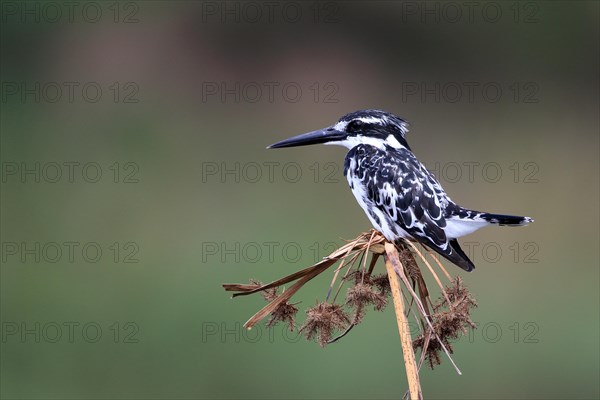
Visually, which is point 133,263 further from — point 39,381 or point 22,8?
point 22,8

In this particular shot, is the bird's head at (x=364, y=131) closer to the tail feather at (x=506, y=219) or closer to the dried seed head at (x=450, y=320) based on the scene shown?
the tail feather at (x=506, y=219)

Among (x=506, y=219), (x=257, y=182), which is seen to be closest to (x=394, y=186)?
(x=506, y=219)

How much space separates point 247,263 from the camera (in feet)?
21.2

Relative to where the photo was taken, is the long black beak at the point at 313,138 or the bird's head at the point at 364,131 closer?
the long black beak at the point at 313,138

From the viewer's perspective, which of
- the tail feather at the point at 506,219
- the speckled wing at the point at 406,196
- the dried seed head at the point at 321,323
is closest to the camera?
the dried seed head at the point at 321,323

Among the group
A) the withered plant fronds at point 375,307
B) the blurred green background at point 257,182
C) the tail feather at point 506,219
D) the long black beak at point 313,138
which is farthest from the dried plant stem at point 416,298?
the blurred green background at point 257,182

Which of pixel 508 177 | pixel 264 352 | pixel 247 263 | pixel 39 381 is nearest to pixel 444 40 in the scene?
pixel 508 177

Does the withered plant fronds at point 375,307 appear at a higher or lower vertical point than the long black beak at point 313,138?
lower

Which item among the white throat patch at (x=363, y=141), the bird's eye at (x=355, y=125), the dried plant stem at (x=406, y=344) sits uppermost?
the bird's eye at (x=355, y=125)

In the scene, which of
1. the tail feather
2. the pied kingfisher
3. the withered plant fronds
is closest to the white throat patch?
the pied kingfisher

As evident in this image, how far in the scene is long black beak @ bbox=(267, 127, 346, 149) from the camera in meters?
3.37

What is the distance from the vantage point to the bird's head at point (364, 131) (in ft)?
11.4

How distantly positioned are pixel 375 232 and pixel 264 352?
3.30 meters

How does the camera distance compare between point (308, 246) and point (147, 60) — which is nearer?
point (308, 246)
